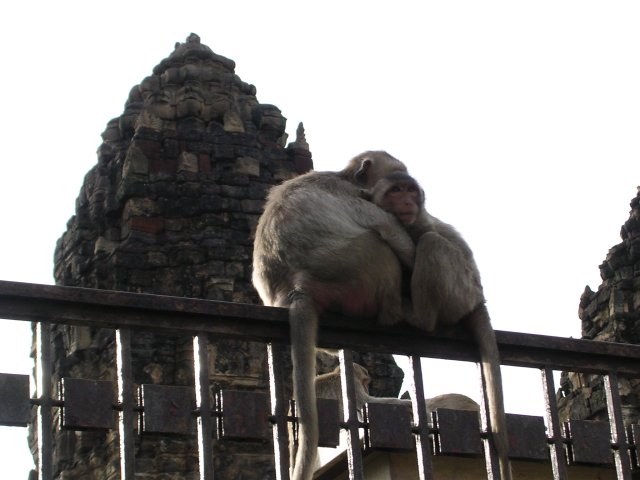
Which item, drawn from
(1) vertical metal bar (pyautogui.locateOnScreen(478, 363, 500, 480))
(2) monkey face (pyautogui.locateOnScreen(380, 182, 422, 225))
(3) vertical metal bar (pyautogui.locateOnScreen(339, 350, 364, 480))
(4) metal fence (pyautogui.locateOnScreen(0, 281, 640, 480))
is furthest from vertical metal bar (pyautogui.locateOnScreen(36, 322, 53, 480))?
(2) monkey face (pyautogui.locateOnScreen(380, 182, 422, 225))

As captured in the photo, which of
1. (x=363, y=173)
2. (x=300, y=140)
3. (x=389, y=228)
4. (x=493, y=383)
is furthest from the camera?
(x=300, y=140)

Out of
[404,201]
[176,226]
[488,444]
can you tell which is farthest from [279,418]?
[176,226]

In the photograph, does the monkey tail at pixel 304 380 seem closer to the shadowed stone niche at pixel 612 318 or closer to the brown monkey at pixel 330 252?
the brown monkey at pixel 330 252

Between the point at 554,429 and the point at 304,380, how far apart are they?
96 cm

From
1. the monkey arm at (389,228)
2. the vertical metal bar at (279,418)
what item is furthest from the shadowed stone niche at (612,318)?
the vertical metal bar at (279,418)

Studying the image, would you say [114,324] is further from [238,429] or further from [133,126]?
[133,126]

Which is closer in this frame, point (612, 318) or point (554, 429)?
point (554, 429)

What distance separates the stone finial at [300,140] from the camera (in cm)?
1549

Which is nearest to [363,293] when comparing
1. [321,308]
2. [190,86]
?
[321,308]

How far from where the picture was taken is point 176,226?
47.9ft

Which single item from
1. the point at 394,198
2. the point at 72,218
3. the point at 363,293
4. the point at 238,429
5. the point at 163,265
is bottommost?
the point at 238,429

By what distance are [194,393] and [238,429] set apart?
0.63 feet

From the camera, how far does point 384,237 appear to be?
21.0 feet

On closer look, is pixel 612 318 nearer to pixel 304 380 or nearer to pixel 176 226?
pixel 176 226
